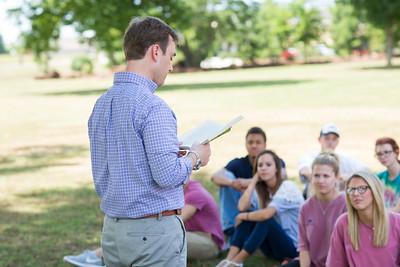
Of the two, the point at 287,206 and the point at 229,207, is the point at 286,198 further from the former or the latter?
the point at 229,207

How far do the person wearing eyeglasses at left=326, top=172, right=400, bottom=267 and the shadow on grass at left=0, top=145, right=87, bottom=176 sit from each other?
7.51 m

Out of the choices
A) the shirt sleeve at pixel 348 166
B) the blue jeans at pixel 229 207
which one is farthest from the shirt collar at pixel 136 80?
the shirt sleeve at pixel 348 166

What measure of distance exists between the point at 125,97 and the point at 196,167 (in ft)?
1.41

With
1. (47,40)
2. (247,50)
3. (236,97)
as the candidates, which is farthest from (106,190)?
(247,50)

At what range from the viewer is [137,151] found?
9.53 feet

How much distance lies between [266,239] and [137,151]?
10.2 ft

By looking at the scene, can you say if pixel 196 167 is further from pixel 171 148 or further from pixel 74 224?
pixel 74 224

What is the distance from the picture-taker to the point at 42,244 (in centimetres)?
660

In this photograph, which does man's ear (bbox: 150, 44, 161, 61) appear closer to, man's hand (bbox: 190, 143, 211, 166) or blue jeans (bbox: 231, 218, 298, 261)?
man's hand (bbox: 190, 143, 211, 166)

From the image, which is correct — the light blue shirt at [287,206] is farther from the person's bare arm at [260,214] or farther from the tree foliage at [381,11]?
the tree foliage at [381,11]

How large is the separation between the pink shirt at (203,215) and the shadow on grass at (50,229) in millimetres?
1125

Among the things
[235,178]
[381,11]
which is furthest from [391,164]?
[381,11]

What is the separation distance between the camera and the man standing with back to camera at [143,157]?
113 inches

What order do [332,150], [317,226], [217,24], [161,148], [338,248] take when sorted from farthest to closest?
[217,24], [332,150], [317,226], [338,248], [161,148]
